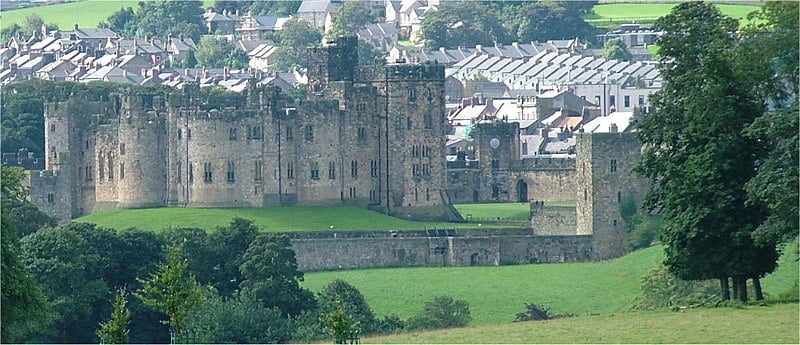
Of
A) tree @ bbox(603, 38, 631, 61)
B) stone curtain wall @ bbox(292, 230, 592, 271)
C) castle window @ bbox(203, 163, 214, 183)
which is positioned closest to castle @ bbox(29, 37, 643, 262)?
castle window @ bbox(203, 163, 214, 183)

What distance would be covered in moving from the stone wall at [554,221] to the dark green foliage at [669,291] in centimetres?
1695

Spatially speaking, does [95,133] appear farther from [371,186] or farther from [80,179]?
[371,186]

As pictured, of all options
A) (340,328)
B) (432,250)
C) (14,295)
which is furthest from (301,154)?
(14,295)

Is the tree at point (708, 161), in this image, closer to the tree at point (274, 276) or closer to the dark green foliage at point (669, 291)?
the dark green foliage at point (669, 291)

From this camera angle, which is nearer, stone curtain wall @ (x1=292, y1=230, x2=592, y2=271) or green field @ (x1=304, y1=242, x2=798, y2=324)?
green field @ (x1=304, y1=242, x2=798, y2=324)

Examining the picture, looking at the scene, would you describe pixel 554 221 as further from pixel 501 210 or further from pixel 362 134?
pixel 501 210

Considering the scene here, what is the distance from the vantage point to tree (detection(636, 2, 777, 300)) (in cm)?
5988

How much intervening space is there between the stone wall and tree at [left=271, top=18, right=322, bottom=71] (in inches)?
3314

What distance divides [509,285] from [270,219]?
1186 centimetres

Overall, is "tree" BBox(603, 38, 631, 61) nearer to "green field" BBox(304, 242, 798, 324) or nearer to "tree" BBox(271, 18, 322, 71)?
"tree" BBox(271, 18, 322, 71)

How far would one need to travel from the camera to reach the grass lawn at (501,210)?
10319 cm

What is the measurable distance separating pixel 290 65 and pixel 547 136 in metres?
53.2

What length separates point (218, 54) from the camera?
189 m

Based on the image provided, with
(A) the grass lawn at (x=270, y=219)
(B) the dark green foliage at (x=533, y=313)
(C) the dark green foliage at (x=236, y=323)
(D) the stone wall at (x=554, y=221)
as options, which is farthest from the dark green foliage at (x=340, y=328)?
(D) the stone wall at (x=554, y=221)
